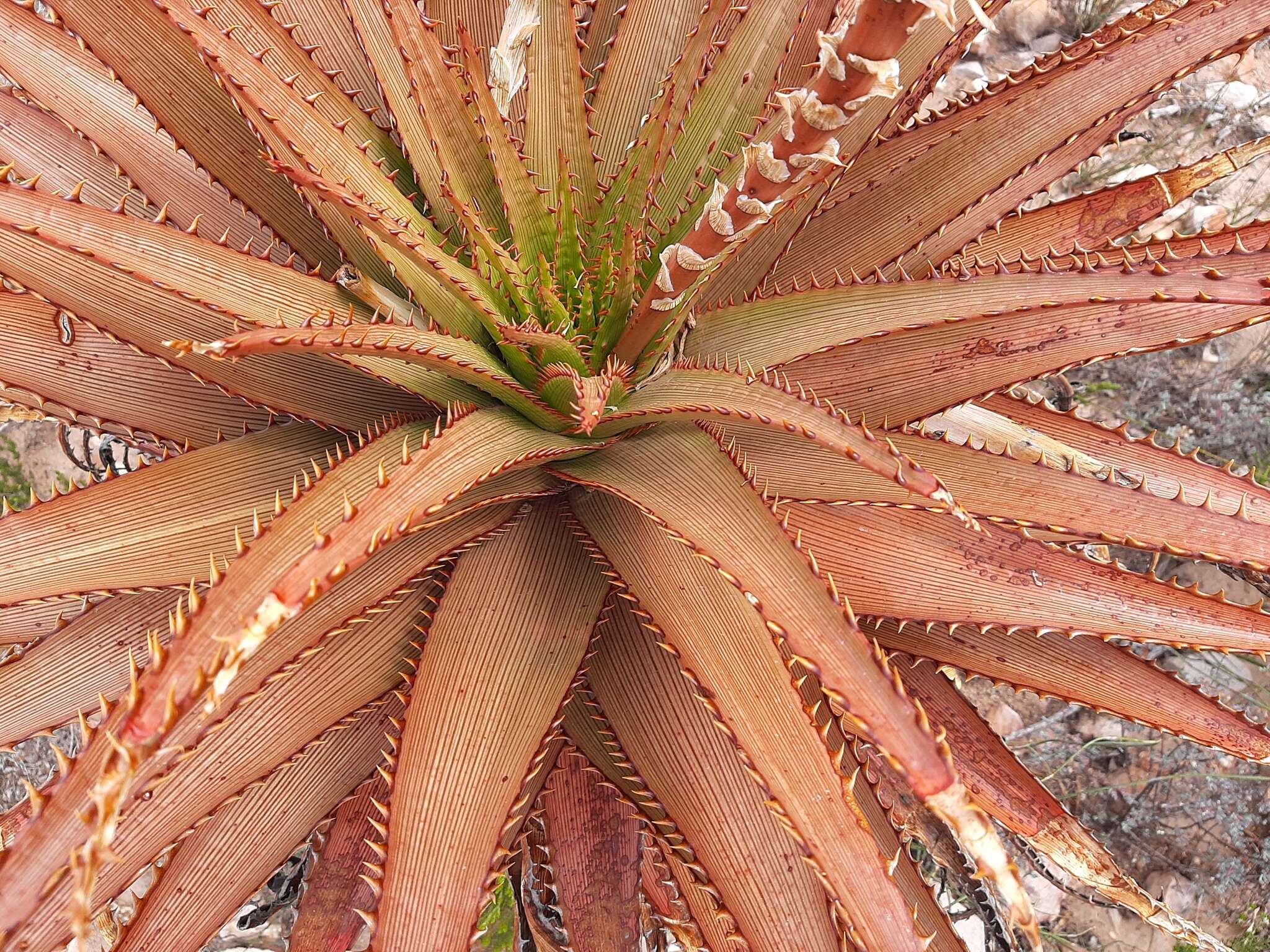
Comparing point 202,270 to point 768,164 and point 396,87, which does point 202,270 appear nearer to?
point 396,87

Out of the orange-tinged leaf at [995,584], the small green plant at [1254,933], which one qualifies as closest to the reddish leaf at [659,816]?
the orange-tinged leaf at [995,584]

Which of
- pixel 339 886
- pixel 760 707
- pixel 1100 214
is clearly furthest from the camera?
pixel 1100 214

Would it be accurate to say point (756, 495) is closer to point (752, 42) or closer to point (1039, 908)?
point (752, 42)

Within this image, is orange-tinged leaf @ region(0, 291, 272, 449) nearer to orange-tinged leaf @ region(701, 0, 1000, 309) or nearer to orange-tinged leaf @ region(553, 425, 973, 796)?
orange-tinged leaf @ region(553, 425, 973, 796)

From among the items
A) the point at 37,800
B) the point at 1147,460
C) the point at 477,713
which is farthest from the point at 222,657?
the point at 1147,460

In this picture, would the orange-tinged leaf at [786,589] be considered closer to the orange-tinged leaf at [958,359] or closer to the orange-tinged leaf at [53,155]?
the orange-tinged leaf at [958,359]

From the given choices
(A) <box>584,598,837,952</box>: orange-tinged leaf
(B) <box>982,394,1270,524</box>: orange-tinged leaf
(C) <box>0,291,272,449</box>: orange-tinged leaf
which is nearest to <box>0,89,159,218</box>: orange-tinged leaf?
(C) <box>0,291,272,449</box>: orange-tinged leaf
